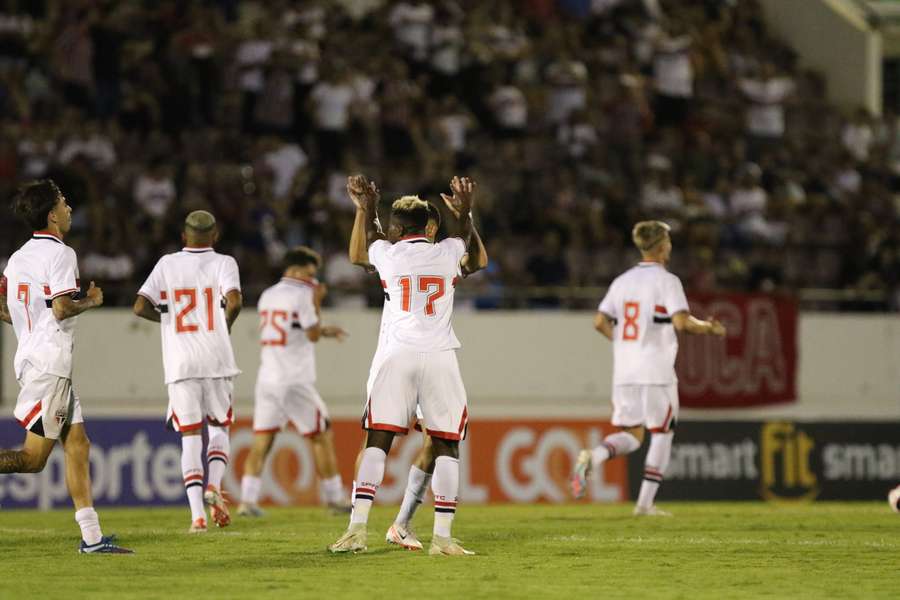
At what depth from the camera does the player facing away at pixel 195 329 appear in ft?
40.3

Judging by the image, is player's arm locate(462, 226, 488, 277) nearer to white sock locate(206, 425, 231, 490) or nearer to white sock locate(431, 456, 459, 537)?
white sock locate(431, 456, 459, 537)

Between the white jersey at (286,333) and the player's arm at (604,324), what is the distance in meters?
2.77

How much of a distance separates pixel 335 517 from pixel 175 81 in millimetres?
9174

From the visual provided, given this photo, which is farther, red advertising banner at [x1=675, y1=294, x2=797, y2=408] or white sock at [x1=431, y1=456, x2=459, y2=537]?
red advertising banner at [x1=675, y1=294, x2=797, y2=408]

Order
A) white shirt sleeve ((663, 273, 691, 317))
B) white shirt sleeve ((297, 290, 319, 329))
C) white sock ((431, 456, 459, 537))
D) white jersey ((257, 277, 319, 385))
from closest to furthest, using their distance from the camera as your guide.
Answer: white sock ((431, 456, 459, 537)) → white shirt sleeve ((663, 273, 691, 317)) → white shirt sleeve ((297, 290, 319, 329)) → white jersey ((257, 277, 319, 385))

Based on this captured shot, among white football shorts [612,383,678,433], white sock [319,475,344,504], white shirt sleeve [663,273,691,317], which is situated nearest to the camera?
white shirt sleeve [663,273,691,317]

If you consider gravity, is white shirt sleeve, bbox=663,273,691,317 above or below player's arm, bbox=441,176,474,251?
below

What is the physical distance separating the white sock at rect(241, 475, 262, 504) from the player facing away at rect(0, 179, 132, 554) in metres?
4.68

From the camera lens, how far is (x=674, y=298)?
1423cm

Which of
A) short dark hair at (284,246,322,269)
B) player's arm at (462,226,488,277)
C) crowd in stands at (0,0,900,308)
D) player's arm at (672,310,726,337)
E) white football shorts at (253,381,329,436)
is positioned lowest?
white football shorts at (253,381,329,436)

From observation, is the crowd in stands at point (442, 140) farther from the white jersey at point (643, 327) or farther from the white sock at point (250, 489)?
the white jersey at point (643, 327)

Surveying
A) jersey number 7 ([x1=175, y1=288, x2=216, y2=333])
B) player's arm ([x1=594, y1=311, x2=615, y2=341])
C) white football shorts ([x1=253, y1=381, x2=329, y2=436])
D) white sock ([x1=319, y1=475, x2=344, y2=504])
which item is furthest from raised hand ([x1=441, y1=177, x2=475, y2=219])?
white sock ([x1=319, y1=475, x2=344, y2=504])

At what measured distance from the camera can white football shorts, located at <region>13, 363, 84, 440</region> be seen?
34.5 feet

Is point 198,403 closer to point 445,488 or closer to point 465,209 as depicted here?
point 445,488
